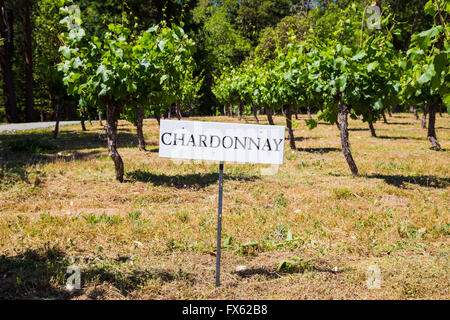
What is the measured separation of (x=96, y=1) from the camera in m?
26.7

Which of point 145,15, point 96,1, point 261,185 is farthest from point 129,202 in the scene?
point 96,1

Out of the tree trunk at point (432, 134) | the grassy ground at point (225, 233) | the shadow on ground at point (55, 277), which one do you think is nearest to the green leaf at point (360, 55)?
the grassy ground at point (225, 233)

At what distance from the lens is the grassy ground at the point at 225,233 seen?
10.7 feet

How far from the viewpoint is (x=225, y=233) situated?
462cm

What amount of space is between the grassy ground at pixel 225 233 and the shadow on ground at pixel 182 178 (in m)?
→ 0.04

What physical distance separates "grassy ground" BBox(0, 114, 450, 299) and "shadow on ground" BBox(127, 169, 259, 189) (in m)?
0.04

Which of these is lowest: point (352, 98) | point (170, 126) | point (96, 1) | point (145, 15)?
point (170, 126)

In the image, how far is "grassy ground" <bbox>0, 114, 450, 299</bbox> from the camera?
10.7 feet

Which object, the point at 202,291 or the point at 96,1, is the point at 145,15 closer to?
the point at 96,1

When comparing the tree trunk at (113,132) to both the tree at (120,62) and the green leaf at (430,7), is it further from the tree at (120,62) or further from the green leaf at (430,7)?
the green leaf at (430,7)

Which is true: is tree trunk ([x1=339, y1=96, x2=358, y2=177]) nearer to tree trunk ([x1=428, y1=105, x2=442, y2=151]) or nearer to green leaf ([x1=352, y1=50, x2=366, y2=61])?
green leaf ([x1=352, y1=50, x2=366, y2=61])

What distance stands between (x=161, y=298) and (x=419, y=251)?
306 cm

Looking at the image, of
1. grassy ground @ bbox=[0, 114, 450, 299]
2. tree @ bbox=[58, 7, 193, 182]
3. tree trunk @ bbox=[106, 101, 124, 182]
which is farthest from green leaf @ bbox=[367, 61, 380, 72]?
tree trunk @ bbox=[106, 101, 124, 182]

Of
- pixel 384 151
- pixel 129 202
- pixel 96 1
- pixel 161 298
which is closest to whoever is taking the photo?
pixel 161 298
